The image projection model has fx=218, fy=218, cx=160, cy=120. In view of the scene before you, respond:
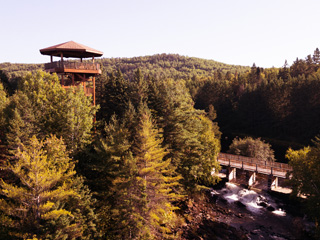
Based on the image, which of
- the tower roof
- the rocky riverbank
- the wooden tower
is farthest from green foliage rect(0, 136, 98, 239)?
the rocky riverbank

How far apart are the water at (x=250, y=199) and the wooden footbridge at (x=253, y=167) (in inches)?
79.3

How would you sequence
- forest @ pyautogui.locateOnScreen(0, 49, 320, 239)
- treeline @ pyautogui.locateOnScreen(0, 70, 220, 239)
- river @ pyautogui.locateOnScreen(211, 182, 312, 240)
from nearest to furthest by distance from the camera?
treeline @ pyautogui.locateOnScreen(0, 70, 220, 239), forest @ pyautogui.locateOnScreen(0, 49, 320, 239), river @ pyautogui.locateOnScreen(211, 182, 312, 240)

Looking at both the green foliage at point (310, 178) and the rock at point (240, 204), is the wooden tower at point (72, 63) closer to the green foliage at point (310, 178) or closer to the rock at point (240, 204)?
the green foliage at point (310, 178)

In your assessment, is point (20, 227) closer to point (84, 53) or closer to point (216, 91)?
point (84, 53)

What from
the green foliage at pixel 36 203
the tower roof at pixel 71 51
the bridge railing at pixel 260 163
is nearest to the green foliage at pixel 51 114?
the tower roof at pixel 71 51

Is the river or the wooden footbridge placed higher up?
the wooden footbridge

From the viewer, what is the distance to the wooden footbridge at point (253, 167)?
35219 millimetres

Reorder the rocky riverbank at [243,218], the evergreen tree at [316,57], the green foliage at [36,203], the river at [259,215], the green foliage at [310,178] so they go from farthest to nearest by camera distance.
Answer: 1. the evergreen tree at [316,57]
2. the river at [259,215]
3. the rocky riverbank at [243,218]
4. the green foliage at [310,178]
5. the green foliage at [36,203]

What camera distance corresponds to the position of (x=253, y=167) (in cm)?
3738

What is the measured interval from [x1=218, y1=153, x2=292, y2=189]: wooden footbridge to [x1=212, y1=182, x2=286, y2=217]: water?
6.60 ft

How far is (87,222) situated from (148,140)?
8014mm

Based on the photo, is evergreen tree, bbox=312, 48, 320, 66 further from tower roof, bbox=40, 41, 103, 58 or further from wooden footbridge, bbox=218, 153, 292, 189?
tower roof, bbox=40, 41, 103, 58

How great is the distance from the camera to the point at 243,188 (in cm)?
3778

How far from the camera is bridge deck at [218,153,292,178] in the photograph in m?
35.1
